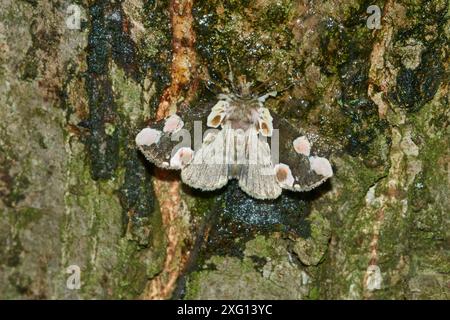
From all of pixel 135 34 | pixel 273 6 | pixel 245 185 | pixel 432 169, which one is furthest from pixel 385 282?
pixel 135 34

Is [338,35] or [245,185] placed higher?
[338,35]

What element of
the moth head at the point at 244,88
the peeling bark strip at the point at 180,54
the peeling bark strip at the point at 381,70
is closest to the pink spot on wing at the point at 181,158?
the peeling bark strip at the point at 180,54

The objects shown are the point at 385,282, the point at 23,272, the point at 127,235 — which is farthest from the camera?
the point at 385,282

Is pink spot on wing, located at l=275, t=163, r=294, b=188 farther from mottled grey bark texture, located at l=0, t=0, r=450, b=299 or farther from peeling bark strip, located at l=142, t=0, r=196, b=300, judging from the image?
peeling bark strip, located at l=142, t=0, r=196, b=300

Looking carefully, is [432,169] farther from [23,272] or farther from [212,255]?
[23,272]

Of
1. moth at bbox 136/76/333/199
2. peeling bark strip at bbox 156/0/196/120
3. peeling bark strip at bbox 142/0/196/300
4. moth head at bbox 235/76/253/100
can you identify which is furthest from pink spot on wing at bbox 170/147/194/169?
moth head at bbox 235/76/253/100

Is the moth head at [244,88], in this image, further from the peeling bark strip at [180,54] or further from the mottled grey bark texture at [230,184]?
the peeling bark strip at [180,54]
